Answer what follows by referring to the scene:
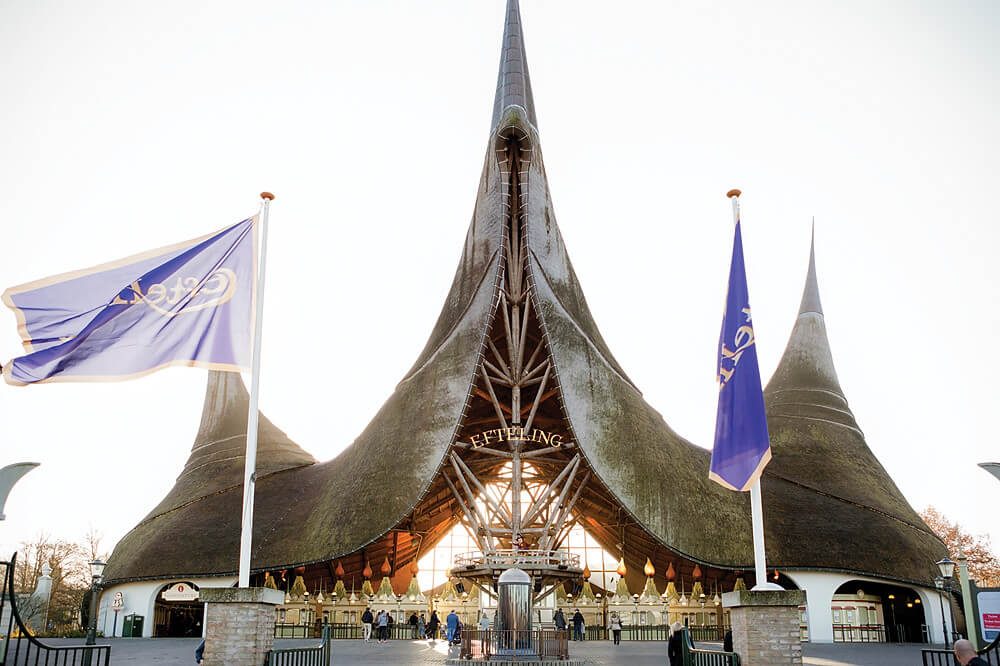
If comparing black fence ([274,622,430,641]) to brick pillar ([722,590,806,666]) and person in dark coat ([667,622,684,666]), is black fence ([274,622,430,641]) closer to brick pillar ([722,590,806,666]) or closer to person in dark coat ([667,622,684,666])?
person in dark coat ([667,622,684,666])

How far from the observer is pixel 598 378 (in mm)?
32531

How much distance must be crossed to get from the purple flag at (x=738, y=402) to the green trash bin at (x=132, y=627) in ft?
101

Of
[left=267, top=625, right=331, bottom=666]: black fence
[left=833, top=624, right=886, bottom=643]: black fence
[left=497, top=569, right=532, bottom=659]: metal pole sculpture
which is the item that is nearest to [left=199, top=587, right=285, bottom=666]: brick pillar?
A: [left=267, top=625, right=331, bottom=666]: black fence

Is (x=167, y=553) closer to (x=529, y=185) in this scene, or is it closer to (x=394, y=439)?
(x=394, y=439)

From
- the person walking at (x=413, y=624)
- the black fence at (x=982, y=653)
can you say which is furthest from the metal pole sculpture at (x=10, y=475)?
the person walking at (x=413, y=624)

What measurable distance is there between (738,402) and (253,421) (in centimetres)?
780

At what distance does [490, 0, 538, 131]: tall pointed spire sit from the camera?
117 ft

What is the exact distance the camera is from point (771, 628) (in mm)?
12164

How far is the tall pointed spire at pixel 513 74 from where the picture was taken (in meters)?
35.8

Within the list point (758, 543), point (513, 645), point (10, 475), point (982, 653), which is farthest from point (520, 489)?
point (982, 653)

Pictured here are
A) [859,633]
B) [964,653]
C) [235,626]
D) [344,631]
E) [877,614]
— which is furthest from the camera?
[877,614]

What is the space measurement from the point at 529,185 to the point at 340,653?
64.7 feet

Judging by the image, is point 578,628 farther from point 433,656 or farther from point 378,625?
point 433,656

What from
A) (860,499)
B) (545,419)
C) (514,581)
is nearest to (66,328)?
(514,581)
